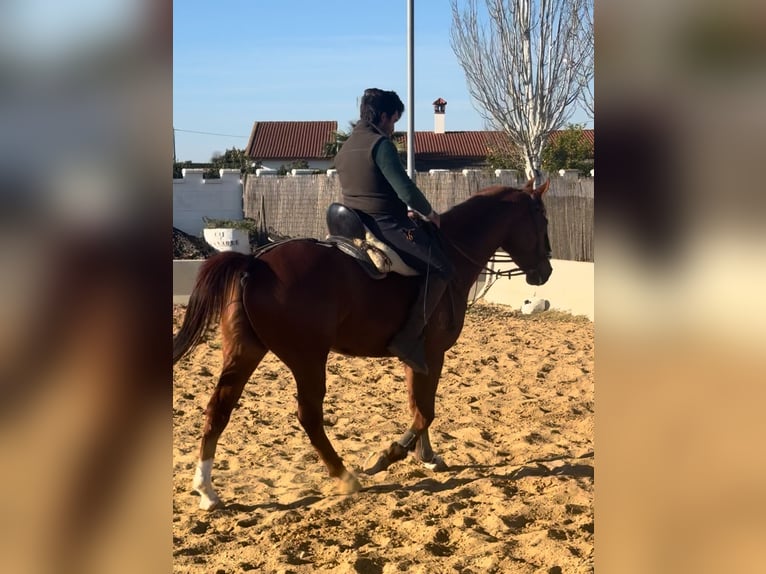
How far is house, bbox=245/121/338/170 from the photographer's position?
44.5 metres

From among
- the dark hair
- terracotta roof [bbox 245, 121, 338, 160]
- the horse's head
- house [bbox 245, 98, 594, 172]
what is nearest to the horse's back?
the dark hair

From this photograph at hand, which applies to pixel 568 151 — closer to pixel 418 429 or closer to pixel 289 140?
pixel 289 140

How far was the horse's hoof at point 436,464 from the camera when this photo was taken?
5.32 meters

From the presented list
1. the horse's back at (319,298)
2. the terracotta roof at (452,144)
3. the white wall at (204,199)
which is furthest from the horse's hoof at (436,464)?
the terracotta roof at (452,144)

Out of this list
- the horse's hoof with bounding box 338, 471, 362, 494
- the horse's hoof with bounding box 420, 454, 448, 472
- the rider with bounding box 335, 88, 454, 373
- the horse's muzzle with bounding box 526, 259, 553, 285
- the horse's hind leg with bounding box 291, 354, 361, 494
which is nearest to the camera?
the horse's hind leg with bounding box 291, 354, 361, 494

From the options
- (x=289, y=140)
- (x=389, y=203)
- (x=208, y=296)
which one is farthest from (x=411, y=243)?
(x=289, y=140)

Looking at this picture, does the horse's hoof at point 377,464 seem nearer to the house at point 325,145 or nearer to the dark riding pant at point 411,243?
the dark riding pant at point 411,243

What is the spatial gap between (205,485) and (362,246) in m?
1.65

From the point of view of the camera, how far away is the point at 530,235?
5895 millimetres

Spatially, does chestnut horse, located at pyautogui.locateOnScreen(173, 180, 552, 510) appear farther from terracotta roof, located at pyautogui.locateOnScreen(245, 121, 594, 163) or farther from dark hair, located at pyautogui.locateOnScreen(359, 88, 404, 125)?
terracotta roof, located at pyautogui.locateOnScreen(245, 121, 594, 163)

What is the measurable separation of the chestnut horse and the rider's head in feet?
2.92
